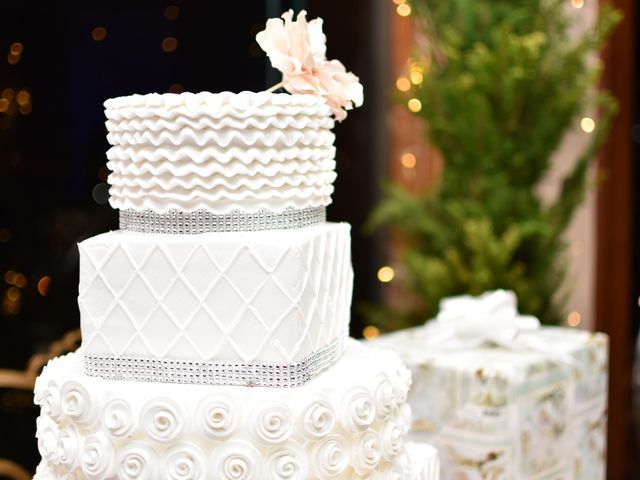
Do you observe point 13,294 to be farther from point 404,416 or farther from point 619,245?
point 619,245

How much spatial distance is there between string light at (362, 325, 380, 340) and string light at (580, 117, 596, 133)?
1.48 metres

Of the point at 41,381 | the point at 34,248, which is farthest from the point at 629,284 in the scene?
the point at 41,381

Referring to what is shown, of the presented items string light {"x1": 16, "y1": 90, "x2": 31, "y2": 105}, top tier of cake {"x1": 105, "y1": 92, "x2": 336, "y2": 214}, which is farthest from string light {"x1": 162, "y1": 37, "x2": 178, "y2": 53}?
top tier of cake {"x1": 105, "y1": 92, "x2": 336, "y2": 214}

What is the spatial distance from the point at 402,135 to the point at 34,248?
2.08m

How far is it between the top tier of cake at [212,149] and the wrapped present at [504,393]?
1.14 m

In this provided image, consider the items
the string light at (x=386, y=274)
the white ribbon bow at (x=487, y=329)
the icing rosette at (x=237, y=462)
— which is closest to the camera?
the icing rosette at (x=237, y=462)

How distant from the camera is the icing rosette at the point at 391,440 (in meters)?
2.09

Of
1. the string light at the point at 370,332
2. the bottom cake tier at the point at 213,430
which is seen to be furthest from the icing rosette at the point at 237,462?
the string light at the point at 370,332

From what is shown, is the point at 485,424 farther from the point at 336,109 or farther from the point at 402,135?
the point at 402,135

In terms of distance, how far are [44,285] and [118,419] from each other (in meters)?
1.99

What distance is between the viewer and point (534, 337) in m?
3.15

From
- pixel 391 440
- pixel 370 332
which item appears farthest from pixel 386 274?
pixel 391 440

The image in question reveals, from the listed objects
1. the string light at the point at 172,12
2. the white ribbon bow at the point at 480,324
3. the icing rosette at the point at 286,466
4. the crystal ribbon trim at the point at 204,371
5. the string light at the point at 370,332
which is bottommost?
the string light at the point at 370,332

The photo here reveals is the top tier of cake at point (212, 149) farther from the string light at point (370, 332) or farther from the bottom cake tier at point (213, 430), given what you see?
the string light at point (370, 332)
